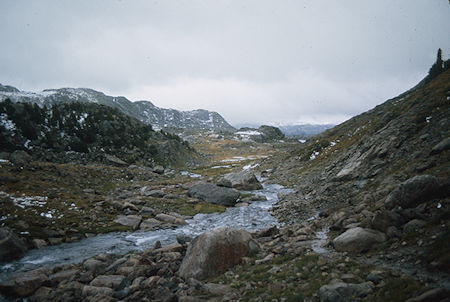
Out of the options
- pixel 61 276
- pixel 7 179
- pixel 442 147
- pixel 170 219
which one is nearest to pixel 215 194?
pixel 170 219

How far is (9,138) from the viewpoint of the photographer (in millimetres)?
48125

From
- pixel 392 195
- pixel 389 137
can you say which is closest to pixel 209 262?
pixel 392 195

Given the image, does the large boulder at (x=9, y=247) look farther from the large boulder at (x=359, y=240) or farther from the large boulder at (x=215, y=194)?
the large boulder at (x=215, y=194)

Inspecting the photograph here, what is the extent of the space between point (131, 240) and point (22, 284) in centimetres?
901

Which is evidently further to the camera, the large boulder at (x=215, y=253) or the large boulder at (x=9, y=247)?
the large boulder at (x=9, y=247)

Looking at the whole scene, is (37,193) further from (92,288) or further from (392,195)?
(392,195)

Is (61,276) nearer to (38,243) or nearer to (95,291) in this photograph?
(95,291)

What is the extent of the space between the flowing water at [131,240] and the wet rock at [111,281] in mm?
4887

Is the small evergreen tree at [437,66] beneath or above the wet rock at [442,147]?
above

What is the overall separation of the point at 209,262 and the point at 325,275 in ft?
19.9

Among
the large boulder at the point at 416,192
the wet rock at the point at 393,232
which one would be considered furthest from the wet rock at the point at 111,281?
the large boulder at the point at 416,192

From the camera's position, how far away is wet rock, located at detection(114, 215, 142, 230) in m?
23.6

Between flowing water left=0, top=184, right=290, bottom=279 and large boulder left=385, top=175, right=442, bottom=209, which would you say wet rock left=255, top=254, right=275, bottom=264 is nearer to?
large boulder left=385, top=175, right=442, bottom=209

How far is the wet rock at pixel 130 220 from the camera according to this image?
23.6m
